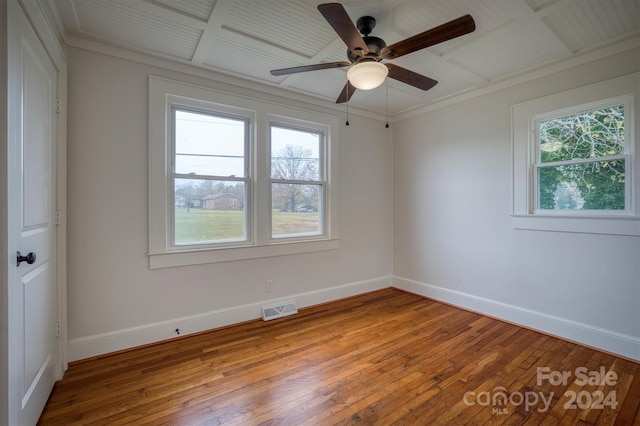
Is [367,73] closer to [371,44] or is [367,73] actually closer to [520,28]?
[371,44]

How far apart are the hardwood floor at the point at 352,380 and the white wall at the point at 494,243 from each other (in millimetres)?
325

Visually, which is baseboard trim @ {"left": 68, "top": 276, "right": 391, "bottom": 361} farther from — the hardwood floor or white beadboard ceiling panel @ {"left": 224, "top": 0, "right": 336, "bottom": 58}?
white beadboard ceiling panel @ {"left": 224, "top": 0, "right": 336, "bottom": 58}

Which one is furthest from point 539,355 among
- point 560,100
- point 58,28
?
point 58,28

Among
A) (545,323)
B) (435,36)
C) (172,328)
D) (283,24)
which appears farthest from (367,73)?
(545,323)

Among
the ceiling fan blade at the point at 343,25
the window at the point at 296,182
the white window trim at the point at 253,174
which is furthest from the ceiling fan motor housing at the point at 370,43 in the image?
the window at the point at 296,182

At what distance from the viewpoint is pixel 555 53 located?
252 centimetres

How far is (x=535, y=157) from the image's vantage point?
291cm

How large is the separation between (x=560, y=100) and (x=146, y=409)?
4.17m

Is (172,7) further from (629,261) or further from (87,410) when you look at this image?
(629,261)

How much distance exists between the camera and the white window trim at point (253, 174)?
2557 mm

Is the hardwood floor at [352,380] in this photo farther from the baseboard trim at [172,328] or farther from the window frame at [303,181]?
the window frame at [303,181]

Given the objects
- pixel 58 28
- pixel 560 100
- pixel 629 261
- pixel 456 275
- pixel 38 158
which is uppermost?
pixel 58 28

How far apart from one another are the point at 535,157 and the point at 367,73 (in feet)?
7.16

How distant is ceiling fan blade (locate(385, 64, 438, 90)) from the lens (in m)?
2.17
